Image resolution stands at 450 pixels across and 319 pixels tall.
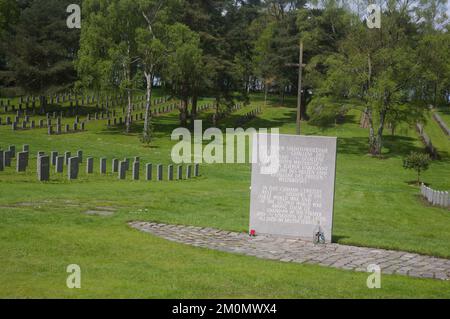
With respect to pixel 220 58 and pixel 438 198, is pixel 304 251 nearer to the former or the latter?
pixel 438 198

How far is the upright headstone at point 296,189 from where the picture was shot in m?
12.8

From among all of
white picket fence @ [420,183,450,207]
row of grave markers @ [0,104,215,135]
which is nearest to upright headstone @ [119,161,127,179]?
white picket fence @ [420,183,450,207]

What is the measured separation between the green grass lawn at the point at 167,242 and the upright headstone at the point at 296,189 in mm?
780

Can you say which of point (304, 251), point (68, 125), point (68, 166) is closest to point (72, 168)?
point (68, 166)

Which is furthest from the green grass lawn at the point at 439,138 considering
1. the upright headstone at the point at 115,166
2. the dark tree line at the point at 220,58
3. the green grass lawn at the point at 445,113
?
the upright headstone at the point at 115,166

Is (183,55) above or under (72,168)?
above

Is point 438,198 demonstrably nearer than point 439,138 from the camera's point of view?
Yes

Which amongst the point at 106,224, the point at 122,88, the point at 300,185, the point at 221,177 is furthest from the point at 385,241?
the point at 122,88

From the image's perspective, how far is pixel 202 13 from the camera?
5419cm

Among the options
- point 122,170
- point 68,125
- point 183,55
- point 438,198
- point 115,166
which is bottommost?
point 438,198

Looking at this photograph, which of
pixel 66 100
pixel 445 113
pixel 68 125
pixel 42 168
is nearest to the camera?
pixel 42 168

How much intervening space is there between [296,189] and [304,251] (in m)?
1.84

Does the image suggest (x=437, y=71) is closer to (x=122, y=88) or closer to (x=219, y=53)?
(x=219, y=53)

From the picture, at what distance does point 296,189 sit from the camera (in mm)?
13047
